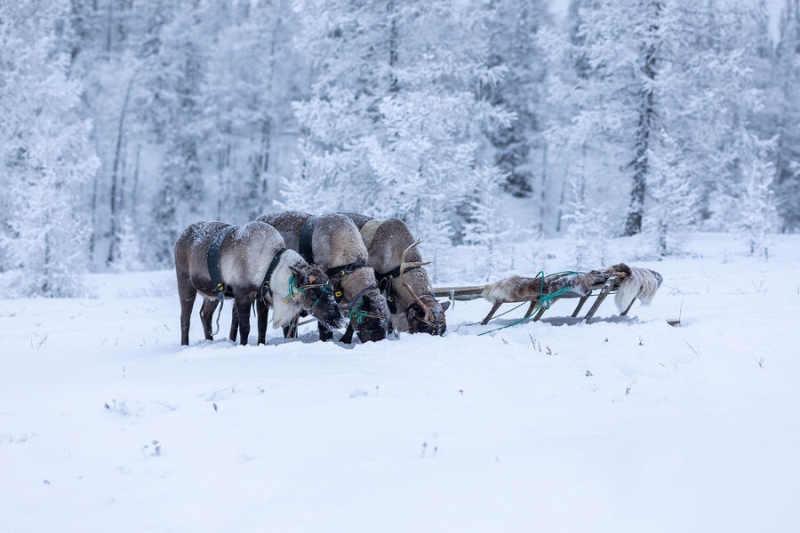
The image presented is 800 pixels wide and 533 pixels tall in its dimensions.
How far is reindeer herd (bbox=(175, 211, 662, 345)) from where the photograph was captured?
615cm

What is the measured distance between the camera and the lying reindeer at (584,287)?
6.05 metres

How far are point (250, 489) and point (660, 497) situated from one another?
183 centimetres

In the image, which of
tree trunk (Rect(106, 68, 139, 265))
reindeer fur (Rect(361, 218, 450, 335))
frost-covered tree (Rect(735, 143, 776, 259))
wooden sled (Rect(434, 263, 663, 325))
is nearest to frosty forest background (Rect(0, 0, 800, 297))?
frost-covered tree (Rect(735, 143, 776, 259))

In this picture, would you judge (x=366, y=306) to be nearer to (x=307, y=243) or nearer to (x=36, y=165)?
(x=307, y=243)

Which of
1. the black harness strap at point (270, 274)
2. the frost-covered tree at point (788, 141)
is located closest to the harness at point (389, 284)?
the black harness strap at point (270, 274)

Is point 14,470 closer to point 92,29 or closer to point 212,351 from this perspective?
point 212,351

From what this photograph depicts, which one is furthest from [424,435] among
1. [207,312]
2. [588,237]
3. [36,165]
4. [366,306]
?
[36,165]

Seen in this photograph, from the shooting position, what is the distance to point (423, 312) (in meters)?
6.48

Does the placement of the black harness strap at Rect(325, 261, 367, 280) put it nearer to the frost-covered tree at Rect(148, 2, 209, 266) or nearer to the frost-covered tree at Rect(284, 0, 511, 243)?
the frost-covered tree at Rect(284, 0, 511, 243)

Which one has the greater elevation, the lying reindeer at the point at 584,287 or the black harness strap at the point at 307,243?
the black harness strap at the point at 307,243

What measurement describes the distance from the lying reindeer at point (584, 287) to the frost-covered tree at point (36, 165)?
495 inches

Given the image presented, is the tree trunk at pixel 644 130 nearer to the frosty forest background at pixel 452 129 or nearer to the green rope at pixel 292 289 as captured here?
the frosty forest background at pixel 452 129

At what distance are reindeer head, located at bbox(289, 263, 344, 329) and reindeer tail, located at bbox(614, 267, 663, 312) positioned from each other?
3.00 metres

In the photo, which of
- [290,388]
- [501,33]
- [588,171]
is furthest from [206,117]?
[290,388]
